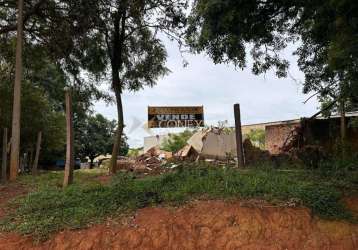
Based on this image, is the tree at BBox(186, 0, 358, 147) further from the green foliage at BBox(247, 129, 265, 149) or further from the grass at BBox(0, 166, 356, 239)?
the green foliage at BBox(247, 129, 265, 149)

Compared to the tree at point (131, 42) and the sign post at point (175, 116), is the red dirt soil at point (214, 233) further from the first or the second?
the sign post at point (175, 116)

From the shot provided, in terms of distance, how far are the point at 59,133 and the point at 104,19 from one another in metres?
12.1

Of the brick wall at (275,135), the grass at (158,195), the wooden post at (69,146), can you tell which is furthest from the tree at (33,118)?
the brick wall at (275,135)

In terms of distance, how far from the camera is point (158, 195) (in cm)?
686

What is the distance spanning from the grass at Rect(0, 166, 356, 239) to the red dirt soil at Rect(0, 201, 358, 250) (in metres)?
0.23

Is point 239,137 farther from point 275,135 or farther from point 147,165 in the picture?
point 275,135

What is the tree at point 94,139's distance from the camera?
42156 mm

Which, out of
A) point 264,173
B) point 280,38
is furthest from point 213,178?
point 280,38

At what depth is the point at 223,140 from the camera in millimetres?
17328

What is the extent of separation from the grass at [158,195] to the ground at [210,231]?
0.17 meters

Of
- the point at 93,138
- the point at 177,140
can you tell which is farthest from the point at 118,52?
the point at 93,138

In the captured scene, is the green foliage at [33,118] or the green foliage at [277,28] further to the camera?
the green foliage at [33,118]

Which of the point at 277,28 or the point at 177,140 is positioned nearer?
the point at 277,28

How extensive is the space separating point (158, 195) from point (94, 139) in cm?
3676
